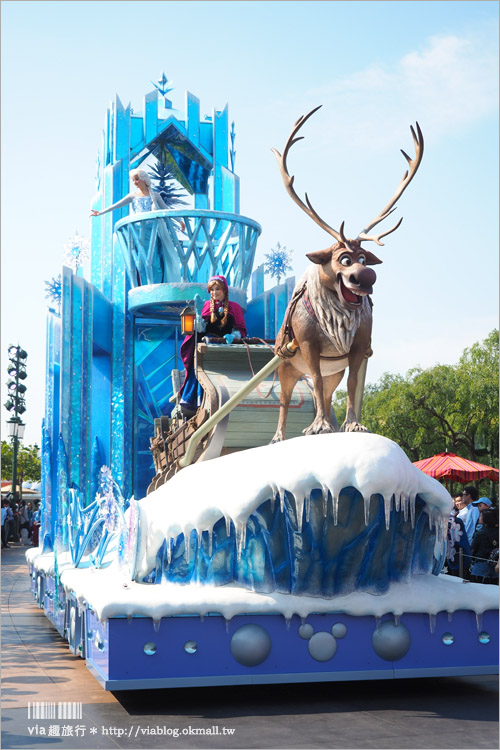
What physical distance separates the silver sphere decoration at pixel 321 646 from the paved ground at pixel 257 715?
13.7 inches

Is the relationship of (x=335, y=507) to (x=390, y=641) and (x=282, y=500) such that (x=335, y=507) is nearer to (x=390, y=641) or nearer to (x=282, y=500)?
(x=282, y=500)

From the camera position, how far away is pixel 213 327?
842cm

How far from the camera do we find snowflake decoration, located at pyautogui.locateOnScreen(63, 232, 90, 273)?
14.7m

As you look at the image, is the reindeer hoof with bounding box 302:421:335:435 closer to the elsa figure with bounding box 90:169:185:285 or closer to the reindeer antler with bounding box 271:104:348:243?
the reindeer antler with bounding box 271:104:348:243

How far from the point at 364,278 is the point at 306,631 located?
2.57 metres

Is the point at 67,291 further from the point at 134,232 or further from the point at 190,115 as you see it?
the point at 190,115

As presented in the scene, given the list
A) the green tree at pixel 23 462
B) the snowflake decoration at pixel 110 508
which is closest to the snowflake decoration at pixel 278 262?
the snowflake decoration at pixel 110 508

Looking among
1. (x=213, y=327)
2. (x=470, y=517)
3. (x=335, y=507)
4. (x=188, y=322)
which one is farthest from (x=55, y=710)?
(x=470, y=517)

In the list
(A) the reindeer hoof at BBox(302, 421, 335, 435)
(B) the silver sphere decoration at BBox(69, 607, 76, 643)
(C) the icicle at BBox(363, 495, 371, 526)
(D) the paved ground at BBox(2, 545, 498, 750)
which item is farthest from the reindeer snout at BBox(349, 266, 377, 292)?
(B) the silver sphere decoration at BBox(69, 607, 76, 643)

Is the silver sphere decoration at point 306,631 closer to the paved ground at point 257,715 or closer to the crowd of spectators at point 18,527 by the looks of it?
the paved ground at point 257,715

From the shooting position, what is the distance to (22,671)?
7.57 metres

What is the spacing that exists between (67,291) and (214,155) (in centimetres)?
379

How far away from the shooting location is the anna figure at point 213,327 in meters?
8.34

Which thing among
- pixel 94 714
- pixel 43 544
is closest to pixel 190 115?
pixel 43 544
